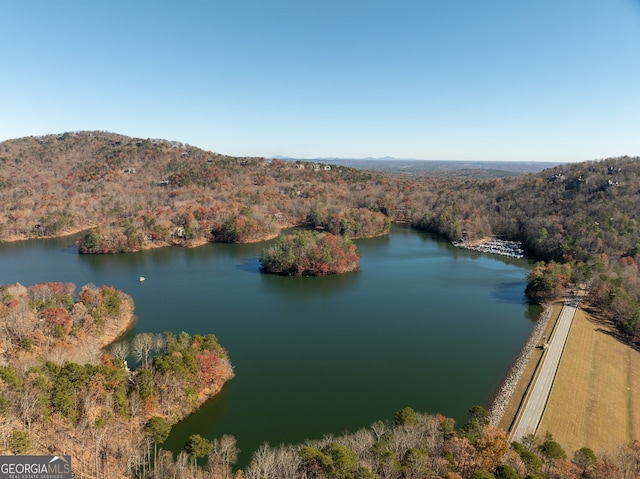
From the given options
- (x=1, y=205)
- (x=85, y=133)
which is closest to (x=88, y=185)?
(x=1, y=205)

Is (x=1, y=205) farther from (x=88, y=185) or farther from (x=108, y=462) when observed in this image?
(x=108, y=462)

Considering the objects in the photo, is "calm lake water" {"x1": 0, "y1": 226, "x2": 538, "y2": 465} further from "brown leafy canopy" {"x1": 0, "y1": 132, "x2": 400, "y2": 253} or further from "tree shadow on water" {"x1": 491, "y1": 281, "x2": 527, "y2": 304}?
"brown leafy canopy" {"x1": 0, "y1": 132, "x2": 400, "y2": 253}

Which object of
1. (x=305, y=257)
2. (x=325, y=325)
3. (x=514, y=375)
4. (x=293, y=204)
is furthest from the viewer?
(x=293, y=204)

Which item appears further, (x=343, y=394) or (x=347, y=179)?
(x=347, y=179)

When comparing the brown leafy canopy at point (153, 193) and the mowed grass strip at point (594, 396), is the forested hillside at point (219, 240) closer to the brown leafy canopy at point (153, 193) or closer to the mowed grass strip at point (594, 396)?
the brown leafy canopy at point (153, 193)

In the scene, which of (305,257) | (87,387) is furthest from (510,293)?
(87,387)

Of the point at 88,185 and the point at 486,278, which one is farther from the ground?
the point at 88,185

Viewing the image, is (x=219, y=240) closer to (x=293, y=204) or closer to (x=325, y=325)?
(x=293, y=204)
